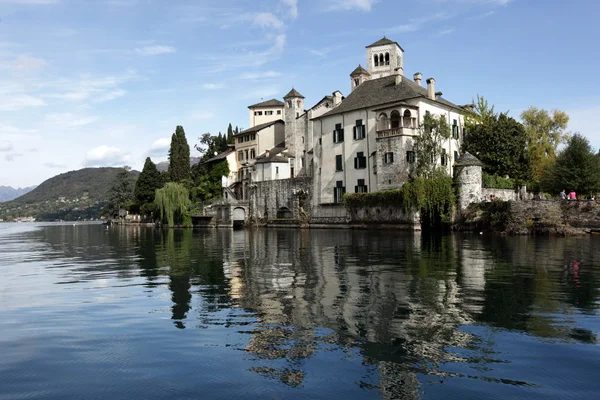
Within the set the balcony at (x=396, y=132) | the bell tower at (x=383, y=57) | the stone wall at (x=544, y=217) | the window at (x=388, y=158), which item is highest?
the bell tower at (x=383, y=57)

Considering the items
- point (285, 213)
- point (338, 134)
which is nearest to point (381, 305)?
point (338, 134)

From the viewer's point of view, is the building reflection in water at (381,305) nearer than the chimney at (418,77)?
Yes

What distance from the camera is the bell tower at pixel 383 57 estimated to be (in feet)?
252

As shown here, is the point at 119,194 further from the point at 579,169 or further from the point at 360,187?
the point at 579,169

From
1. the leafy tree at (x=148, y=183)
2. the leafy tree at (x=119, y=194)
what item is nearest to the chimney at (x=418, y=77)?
the leafy tree at (x=148, y=183)

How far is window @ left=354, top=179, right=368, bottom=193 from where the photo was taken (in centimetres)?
5794

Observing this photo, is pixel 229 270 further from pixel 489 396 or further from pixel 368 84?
pixel 368 84

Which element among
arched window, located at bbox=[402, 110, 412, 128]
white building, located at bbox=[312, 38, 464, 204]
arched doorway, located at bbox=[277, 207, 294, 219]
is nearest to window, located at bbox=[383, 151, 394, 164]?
white building, located at bbox=[312, 38, 464, 204]

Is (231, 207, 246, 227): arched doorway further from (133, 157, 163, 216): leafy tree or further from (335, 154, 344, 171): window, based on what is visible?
(133, 157, 163, 216): leafy tree

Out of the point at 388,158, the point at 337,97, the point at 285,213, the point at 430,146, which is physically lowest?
the point at 285,213

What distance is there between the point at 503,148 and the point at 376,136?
523 inches

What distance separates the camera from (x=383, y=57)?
Answer: 7756 centimetres

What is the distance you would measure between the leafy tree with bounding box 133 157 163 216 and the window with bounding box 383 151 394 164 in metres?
59.4

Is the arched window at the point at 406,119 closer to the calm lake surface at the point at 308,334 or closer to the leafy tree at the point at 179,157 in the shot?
the calm lake surface at the point at 308,334
